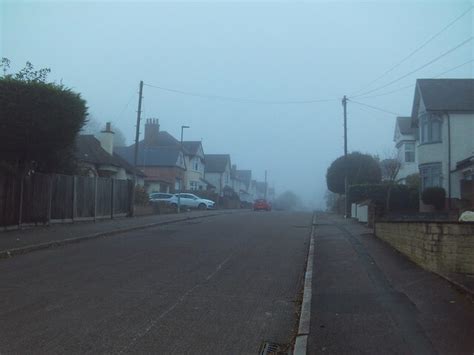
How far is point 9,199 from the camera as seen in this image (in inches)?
741

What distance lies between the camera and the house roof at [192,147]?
67.3 m

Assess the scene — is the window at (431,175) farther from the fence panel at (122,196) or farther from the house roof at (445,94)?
the fence panel at (122,196)

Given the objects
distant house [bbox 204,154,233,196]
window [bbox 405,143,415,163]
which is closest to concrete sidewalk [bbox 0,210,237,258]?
window [bbox 405,143,415,163]

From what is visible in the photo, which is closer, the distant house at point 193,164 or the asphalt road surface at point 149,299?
the asphalt road surface at point 149,299

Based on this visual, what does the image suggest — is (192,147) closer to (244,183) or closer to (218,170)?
(218,170)

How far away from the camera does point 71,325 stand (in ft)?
24.0

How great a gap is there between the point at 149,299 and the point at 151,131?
59.7 meters

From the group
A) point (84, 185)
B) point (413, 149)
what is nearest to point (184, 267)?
point (84, 185)

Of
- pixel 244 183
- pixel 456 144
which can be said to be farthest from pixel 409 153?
pixel 244 183

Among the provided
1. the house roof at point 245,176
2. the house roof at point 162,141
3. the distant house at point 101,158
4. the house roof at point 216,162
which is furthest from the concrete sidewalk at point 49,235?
the house roof at point 245,176

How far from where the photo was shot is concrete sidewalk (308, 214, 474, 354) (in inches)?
254

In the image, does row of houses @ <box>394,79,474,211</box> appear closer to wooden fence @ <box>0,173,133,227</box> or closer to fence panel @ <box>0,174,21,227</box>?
wooden fence @ <box>0,173,133,227</box>

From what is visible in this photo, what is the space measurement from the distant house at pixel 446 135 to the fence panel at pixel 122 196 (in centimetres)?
1622

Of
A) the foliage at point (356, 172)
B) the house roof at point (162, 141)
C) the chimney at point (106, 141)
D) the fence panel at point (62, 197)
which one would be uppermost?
the house roof at point (162, 141)
